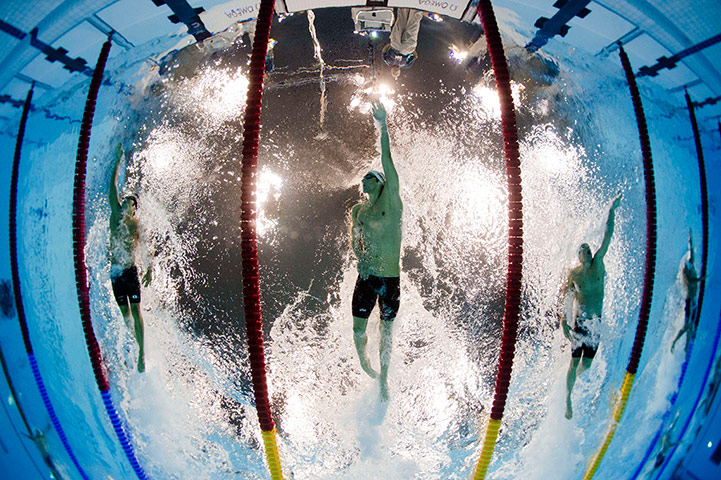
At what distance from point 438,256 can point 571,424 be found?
1.44 metres

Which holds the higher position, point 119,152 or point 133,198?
point 119,152

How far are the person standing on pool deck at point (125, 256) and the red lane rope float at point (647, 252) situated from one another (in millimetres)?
3146

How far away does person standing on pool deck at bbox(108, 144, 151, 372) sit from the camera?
2.33m

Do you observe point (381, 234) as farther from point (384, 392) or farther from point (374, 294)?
point (384, 392)

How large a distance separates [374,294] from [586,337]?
144 cm

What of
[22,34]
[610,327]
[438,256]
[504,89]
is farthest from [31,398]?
[610,327]

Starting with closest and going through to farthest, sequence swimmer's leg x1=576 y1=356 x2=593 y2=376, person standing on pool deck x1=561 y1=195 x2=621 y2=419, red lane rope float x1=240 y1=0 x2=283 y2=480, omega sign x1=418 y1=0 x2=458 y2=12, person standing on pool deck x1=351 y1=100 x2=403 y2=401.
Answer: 1. red lane rope float x1=240 y1=0 x2=283 y2=480
2. omega sign x1=418 y1=0 x2=458 y2=12
3. person standing on pool deck x1=351 y1=100 x2=403 y2=401
4. person standing on pool deck x1=561 y1=195 x2=621 y2=419
5. swimmer's leg x1=576 y1=356 x2=593 y2=376

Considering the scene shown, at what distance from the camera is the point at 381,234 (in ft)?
7.34

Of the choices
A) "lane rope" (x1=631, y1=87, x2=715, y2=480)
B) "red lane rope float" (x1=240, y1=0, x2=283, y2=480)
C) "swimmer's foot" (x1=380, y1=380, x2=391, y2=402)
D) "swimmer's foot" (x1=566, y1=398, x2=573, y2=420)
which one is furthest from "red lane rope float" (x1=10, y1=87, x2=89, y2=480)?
"lane rope" (x1=631, y1=87, x2=715, y2=480)

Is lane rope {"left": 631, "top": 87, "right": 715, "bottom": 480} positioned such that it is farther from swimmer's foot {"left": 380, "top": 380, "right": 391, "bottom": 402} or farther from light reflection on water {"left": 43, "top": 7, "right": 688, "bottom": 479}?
swimmer's foot {"left": 380, "top": 380, "right": 391, "bottom": 402}

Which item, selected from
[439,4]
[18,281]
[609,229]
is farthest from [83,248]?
[609,229]

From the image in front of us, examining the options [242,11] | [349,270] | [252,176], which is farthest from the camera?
[349,270]

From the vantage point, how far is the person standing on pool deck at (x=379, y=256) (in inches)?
84.7

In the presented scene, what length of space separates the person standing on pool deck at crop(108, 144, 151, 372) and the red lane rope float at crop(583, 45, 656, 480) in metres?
3.15
